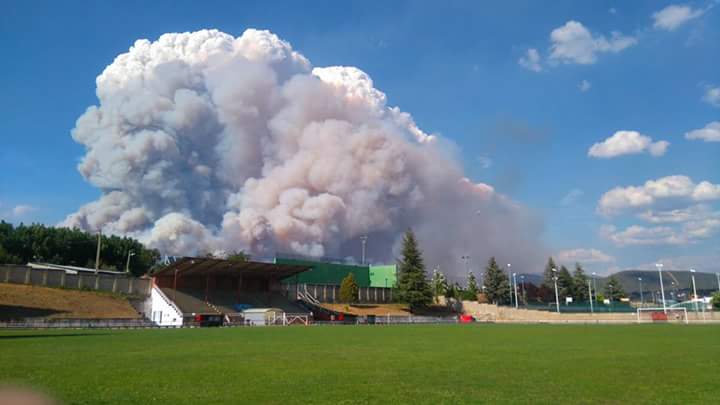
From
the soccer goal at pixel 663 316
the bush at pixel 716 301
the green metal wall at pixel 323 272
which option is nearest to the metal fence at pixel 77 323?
the green metal wall at pixel 323 272

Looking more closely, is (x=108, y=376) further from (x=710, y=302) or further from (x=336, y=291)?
(x=710, y=302)

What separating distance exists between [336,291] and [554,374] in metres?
77.5

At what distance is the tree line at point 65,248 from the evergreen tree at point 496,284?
65.0 m

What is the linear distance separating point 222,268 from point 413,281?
32.1 metres

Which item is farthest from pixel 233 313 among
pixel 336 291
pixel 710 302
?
Result: pixel 710 302

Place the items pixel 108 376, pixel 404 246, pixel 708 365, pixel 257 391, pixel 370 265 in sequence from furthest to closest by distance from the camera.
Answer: pixel 370 265 → pixel 404 246 → pixel 708 365 → pixel 108 376 → pixel 257 391

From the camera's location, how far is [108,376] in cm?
1225

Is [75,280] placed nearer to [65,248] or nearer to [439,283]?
[65,248]

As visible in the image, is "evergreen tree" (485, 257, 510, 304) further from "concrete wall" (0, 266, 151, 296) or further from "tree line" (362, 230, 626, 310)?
"concrete wall" (0, 266, 151, 296)

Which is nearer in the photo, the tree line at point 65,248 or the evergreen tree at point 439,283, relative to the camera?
the tree line at point 65,248

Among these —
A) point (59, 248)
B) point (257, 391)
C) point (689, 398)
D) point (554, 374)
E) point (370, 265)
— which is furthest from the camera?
point (370, 265)

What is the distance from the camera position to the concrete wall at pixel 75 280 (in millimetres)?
58656

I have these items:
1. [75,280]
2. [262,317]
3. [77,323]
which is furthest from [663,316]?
[75,280]

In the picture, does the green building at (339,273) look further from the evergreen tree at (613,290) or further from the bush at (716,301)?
the bush at (716,301)
